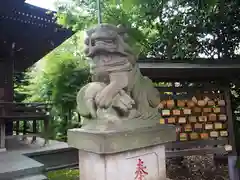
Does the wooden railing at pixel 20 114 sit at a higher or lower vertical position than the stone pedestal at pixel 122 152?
higher

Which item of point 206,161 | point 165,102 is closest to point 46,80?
point 165,102

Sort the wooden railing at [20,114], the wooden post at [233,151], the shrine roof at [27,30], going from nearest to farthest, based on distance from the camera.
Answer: the wooden post at [233,151] < the wooden railing at [20,114] < the shrine roof at [27,30]

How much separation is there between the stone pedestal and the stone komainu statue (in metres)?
0.20

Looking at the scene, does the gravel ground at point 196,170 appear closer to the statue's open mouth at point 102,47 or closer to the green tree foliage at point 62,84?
the green tree foliage at point 62,84

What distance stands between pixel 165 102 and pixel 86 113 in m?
2.17

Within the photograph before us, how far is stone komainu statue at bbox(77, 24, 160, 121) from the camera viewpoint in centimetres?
239

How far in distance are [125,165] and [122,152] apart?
14cm

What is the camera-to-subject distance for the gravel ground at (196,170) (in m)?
5.17

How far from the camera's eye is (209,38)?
5941 millimetres

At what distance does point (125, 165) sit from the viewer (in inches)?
91.9

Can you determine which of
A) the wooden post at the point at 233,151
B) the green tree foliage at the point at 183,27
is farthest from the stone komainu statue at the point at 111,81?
the green tree foliage at the point at 183,27

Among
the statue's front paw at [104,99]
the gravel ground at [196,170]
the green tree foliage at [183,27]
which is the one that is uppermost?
the green tree foliage at [183,27]

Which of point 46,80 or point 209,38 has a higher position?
point 209,38

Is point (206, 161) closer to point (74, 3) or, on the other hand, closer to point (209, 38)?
point (209, 38)
